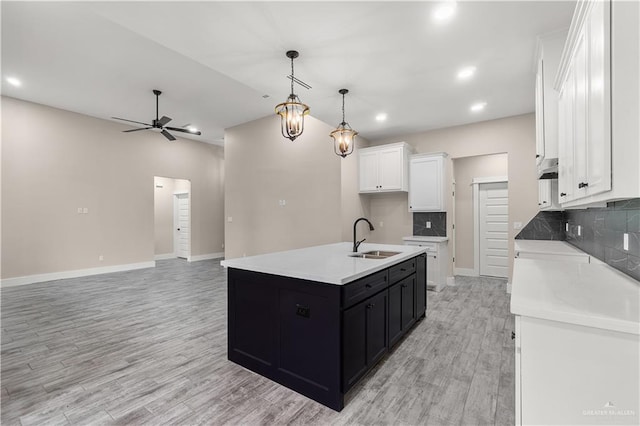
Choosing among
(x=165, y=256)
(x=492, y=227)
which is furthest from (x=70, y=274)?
(x=492, y=227)

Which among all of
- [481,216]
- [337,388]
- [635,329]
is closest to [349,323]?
[337,388]

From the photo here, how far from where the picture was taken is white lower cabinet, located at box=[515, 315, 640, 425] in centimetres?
106

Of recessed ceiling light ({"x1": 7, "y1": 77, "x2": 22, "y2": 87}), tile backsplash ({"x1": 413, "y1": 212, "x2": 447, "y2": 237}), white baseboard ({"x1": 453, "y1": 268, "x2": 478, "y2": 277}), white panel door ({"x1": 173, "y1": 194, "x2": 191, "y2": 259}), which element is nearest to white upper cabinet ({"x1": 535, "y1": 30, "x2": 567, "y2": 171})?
tile backsplash ({"x1": 413, "y1": 212, "x2": 447, "y2": 237})

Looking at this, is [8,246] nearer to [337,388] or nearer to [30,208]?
[30,208]

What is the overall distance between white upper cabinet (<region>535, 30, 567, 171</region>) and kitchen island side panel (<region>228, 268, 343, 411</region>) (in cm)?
227

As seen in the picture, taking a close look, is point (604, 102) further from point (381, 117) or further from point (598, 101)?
point (381, 117)

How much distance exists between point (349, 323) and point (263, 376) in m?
0.95

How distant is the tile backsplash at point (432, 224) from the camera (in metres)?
5.69

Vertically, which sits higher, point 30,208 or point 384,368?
point 30,208

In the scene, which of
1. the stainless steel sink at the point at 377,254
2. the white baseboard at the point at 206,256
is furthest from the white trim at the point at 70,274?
the stainless steel sink at the point at 377,254

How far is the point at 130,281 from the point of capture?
5824mm

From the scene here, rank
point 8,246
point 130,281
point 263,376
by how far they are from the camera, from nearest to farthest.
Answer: point 263,376
point 8,246
point 130,281

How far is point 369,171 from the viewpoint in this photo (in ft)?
19.4

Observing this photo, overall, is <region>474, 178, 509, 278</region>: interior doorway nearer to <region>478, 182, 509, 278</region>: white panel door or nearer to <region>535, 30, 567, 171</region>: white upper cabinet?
<region>478, 182, 509, 278</region>: white panel door
